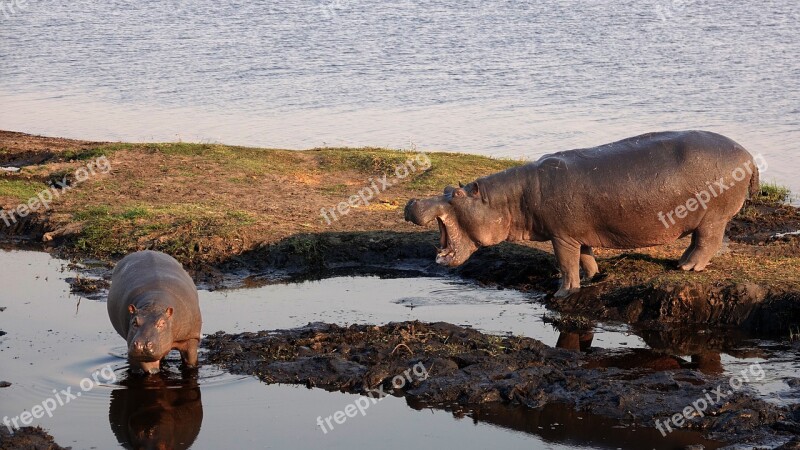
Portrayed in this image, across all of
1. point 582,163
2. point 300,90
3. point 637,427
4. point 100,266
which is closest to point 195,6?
point 300,90

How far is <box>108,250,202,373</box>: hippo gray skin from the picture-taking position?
917 cm

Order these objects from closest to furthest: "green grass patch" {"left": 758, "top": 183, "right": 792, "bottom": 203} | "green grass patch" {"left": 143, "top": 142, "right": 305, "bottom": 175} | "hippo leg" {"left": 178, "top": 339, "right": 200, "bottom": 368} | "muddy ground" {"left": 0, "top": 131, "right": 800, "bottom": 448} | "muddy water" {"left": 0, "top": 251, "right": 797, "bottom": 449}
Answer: "muddy water" {"left": 0, "top": 251, "right": 797, "bottom": 449} < "muddy ground" {"left": 0, "top": 131, "right": 800, "bottom": 448} < "hippo leg" {"left": 178, "top": 339, "right": 200, "bottom": 368} < "green grass patch" {"left": 758, "top": 183, "right": 792, "bottom": 203} < "green grass patch" {"left": 143, "top": 142, "right": 305, "bottom": 175}

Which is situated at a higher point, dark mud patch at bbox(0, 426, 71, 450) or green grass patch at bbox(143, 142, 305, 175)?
dark mud patch at bbox(0, 426, 71, 450)

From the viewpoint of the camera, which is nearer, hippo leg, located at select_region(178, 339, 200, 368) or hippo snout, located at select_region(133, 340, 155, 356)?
hippo snout, located at select_region(133, 340, 155, 356)

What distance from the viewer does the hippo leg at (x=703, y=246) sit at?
38.9 feet

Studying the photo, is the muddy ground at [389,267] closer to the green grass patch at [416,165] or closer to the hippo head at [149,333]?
the green grass patch at [416,165]

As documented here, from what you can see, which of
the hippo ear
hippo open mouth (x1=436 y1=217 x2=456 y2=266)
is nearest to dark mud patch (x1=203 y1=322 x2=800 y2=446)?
hippo open mouth (x1=436 y1=217 x2=456 y2=266)

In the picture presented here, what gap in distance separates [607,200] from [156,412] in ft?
16.9

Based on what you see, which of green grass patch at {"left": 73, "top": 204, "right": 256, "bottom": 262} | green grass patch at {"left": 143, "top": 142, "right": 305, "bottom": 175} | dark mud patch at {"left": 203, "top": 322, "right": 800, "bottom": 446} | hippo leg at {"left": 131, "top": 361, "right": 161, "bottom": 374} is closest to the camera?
dark mud patch at {"left": 203, "top": 322, "right": 800, "bottom": 446}

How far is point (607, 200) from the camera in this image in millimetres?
11594

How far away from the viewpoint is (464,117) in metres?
24.0

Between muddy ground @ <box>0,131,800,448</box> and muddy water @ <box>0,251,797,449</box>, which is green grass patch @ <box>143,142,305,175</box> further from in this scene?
muddy water @ <box>0,251,797,449</box>

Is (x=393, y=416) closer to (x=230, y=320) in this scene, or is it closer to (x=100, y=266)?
(x=230, y=320)

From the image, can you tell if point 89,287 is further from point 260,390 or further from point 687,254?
point 687,254
